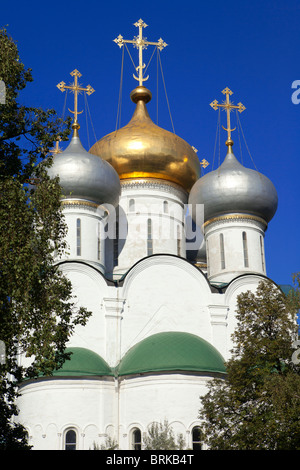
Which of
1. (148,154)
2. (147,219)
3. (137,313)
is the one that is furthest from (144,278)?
(148,154)

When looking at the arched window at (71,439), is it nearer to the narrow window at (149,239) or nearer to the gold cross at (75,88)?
the narrow window at (149,239)

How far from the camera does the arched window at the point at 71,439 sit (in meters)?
14.8

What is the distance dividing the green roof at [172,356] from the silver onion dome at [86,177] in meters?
4.28

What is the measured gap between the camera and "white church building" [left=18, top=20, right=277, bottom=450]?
15.0 m

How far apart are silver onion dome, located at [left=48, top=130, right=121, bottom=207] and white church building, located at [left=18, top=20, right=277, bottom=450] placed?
0.03 m

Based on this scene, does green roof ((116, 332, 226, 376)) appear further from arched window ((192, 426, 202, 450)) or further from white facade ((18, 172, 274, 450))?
arched window ((192, 426, 202, 450))

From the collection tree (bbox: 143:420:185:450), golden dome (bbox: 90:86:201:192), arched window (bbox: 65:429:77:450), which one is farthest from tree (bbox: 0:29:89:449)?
golden dome (bbox: 90:86:201:192)

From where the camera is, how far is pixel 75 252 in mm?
17953

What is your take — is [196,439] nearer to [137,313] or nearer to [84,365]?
[84,365]

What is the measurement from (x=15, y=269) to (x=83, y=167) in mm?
10323

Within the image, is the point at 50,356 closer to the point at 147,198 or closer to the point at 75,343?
the point at 75,343

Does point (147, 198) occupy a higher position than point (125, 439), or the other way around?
point (147, 198)

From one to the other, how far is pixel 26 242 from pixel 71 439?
7660 millimetres

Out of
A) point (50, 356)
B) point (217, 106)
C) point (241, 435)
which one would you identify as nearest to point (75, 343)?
point (241, 435)
